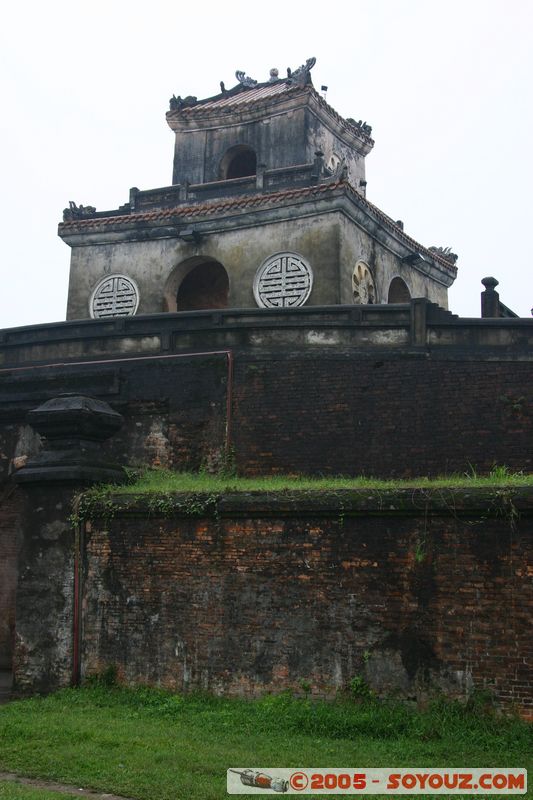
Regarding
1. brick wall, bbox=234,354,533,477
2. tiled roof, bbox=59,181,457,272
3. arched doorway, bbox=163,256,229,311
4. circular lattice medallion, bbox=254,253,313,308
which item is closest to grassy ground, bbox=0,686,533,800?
brick wall, bbox=234,354,533,477

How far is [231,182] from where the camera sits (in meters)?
19.2

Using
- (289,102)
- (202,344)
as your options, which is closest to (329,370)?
(202,344)

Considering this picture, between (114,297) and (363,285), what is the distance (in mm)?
5146

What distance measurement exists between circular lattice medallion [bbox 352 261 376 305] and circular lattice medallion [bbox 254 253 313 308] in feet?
3.29

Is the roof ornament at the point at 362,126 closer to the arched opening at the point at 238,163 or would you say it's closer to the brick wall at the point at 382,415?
the arched opening at the point at 238,163

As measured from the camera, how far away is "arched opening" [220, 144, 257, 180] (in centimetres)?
2106

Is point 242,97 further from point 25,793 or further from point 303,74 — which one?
point 25,793

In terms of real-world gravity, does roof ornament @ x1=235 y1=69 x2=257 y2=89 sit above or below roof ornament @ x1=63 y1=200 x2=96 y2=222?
above

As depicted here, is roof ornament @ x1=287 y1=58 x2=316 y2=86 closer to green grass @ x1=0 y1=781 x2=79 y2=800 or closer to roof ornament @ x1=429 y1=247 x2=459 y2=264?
roof ornament @ x1=429 y1=247 x2=459 y2=264

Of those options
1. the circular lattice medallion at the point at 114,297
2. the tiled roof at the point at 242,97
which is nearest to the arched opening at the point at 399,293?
the tiled roof at the point at 242,97

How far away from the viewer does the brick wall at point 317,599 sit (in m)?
8.05

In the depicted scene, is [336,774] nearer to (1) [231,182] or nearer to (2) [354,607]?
(2) [354,607]

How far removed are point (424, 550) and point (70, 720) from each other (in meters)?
3.50

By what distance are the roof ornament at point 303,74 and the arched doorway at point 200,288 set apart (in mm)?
4349
